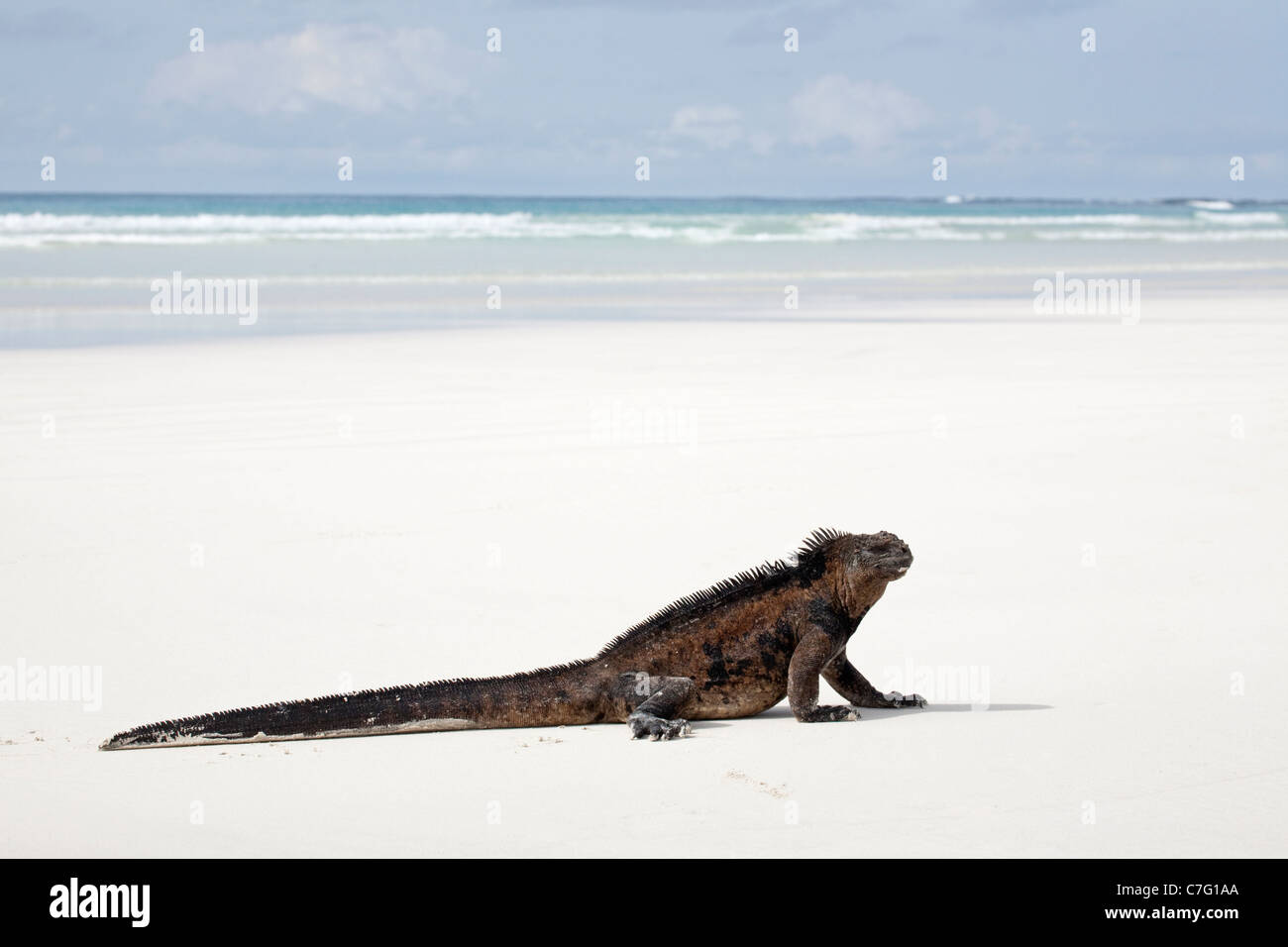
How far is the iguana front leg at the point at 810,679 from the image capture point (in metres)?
5.78

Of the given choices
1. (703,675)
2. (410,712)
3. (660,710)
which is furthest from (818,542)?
(410,712)

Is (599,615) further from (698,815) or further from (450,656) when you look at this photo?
(698,815)

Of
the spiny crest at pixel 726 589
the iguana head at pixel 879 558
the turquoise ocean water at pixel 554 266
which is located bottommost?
the spiny crest at pixel 726 589

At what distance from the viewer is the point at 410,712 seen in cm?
556

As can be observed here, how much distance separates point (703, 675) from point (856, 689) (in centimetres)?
64

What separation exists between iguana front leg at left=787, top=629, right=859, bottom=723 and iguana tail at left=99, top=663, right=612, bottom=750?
735mm

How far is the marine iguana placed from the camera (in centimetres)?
557

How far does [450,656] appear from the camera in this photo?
6688 millimetres

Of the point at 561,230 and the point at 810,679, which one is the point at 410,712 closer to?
the point at 810,679

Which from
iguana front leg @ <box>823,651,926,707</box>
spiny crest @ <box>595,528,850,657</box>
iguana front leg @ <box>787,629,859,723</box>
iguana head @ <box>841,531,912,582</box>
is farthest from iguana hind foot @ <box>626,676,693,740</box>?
iguana head @ <box>841,531,912,582</box>

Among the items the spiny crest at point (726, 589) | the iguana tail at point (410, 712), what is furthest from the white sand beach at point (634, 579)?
the spiny crest at point (726, 589)

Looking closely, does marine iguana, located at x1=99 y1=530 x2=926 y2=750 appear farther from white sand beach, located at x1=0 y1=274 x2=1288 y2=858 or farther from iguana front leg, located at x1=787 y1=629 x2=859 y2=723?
white sand beach, located at x1=0 y1=274 x2=1288 y2=858

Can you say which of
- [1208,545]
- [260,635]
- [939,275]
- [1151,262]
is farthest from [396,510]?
[1151,262]

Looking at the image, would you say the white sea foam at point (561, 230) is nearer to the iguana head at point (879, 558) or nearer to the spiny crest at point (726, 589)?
the spiny crest at point (726, 589)
